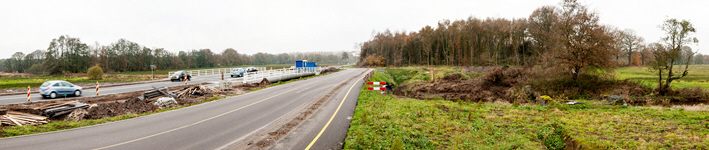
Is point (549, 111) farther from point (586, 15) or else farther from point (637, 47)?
point (637, 47)

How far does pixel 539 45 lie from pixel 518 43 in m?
7.89

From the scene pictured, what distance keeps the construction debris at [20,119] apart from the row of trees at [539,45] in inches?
1164

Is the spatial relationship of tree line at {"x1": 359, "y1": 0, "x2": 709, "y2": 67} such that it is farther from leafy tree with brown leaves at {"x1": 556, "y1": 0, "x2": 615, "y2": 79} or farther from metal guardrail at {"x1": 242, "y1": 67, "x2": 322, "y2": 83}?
metal guardrail at {"x1": 242, "y1": 67, "x2": 322, "y2": 83}

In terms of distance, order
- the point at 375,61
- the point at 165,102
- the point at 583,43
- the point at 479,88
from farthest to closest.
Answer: the point at 375,61
the point at 479,88
the point at 583,43
the point at 165,102

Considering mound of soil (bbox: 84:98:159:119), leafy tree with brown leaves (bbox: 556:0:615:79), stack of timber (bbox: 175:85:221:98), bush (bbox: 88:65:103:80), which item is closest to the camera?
mound of soil (bbox: 84:98:159:119)

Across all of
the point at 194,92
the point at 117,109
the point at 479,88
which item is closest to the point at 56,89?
the point at 194,92

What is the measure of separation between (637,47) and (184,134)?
234 feet

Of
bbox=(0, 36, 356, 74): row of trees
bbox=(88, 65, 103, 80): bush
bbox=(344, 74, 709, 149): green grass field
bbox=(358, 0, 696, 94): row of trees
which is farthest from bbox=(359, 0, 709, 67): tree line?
bbox=(88, 65, 103, 80): bush

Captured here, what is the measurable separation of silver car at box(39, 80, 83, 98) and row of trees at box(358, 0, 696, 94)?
34.5 m

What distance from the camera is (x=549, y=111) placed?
1105 centimetres

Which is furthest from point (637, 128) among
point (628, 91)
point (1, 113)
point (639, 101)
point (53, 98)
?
point (53, 98)

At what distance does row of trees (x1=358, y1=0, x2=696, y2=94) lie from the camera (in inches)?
710

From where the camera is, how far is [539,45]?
3862 centimetres

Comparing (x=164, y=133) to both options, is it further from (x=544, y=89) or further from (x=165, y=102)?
(x=544, y=89)
